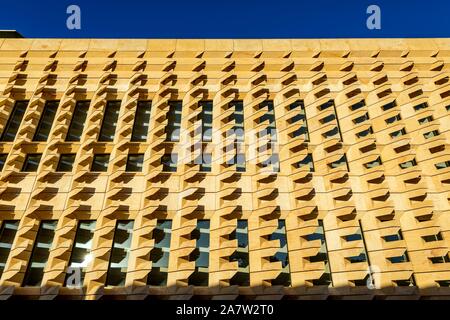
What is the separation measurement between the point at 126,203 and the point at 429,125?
45.1 feet

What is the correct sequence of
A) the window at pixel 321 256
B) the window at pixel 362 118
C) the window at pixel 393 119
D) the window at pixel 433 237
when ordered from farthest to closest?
the window at pixel 362 118 < the window at pixel 393 119 < the window at pixel 433 237 < the window at pixel 321 256

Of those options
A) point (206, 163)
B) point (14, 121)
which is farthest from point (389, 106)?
point (14, 121)

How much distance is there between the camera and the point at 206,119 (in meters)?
17.0

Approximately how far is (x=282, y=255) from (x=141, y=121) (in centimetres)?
930

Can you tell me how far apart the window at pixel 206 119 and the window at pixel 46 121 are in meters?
7.45

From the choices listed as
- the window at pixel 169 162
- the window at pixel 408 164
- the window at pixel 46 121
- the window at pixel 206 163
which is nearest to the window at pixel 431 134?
the window at pixel 408 164

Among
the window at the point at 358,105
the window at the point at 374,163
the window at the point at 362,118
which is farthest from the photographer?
the window at the point at 358,105

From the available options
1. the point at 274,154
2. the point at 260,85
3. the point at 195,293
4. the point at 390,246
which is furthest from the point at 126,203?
the point at 390,246

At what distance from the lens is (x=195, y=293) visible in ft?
37.6

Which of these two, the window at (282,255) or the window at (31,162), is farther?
the window at (31,162)

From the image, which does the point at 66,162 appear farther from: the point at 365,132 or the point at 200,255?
the point at 365,132

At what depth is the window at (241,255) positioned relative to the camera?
39.7 feet

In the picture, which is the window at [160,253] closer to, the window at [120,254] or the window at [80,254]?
the window at [120,254]
